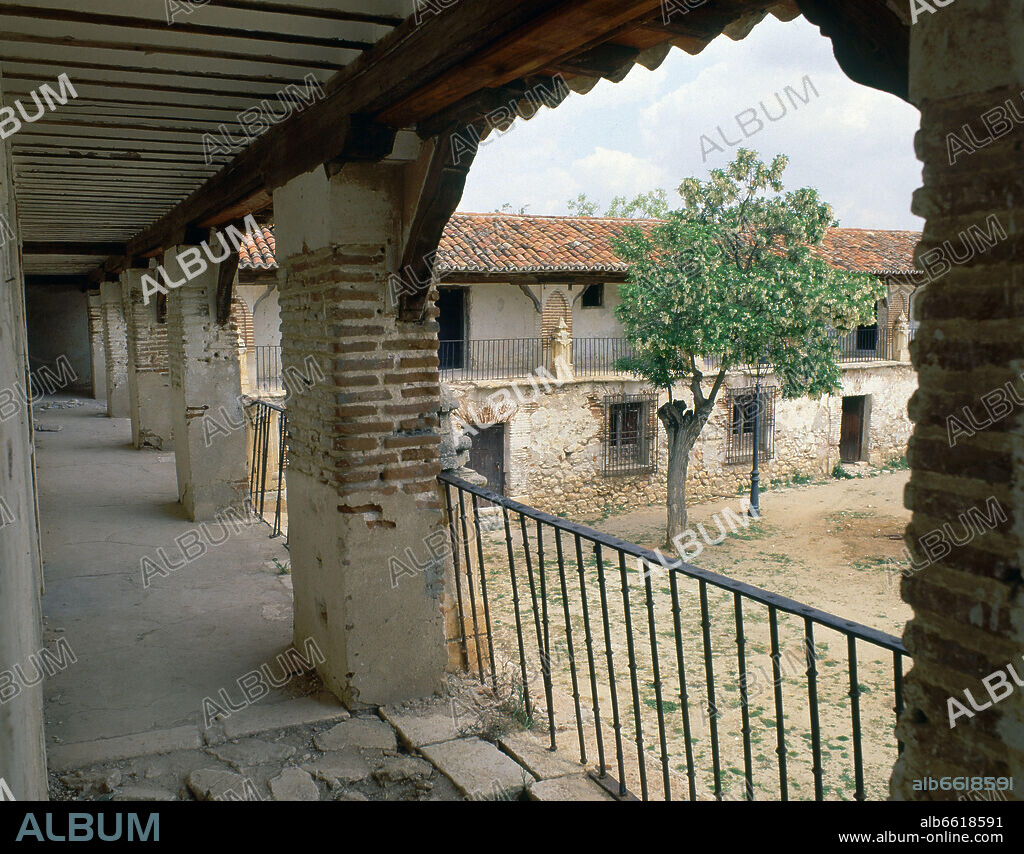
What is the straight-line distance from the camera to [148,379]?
11.5 metres

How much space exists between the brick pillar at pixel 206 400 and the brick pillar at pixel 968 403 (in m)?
7.16

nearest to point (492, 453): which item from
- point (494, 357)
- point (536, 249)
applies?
point (494, 357)

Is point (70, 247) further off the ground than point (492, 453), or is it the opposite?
point (70, 247)

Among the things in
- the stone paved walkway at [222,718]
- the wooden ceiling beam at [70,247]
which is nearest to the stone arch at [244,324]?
the wooden ceiling beam at [70,247]

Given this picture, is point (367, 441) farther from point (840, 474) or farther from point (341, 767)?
point (840, 474)

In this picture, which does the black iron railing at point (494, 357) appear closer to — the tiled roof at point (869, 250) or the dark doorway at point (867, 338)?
the tiled roof at point (869, 250)

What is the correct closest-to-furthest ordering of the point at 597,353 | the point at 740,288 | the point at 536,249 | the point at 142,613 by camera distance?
the point at 142,613 < the point at 740,288 < the point at 536,249 < the point at 597,353

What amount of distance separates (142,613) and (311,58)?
3595 mm

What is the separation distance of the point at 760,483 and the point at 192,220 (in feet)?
52.0

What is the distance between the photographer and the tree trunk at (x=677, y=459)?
52.6 feet

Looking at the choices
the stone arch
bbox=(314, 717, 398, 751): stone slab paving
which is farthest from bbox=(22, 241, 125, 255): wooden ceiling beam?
bbox=(314, 717, 398, 751): stone slab paving

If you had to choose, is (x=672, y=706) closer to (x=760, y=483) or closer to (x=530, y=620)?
(x=530, y=620)

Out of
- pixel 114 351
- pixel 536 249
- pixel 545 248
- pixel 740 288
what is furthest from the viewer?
pixel 545 248
